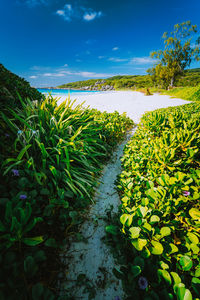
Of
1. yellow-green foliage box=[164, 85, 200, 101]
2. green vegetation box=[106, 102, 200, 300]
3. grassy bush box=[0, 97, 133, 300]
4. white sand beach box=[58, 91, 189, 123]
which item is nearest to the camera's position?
grassy bush box=[0, 97, 133, 300]

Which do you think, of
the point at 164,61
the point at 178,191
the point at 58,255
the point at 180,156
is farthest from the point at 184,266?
the point at 164,61

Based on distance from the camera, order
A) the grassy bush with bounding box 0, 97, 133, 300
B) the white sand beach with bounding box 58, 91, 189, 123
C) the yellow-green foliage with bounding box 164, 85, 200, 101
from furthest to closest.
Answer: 1. the yellow-green foliage with bounding box 164, 85, 200, 101
2. the white sand beach with bounding box 58, 91, 189, 123
3. the grassy bush with bounding box 0, 97, 133, 300

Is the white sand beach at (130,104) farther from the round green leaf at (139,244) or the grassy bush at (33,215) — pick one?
the round green leaf at (139,244)

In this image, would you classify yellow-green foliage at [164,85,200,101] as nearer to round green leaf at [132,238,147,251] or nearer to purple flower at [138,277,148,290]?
round green leaf at [132,238,147,251]

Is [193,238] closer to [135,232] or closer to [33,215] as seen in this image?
[135,232]

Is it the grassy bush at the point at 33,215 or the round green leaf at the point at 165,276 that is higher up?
the grassy bush at the point at 33,215

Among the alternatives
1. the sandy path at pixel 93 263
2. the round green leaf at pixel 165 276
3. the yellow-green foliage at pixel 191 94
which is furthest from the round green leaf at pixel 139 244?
the yellow-green foliage at pixel 191 94

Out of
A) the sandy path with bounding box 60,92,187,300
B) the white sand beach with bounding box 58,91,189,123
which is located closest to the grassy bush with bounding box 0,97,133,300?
the sandy path with bounding box 60,92,187,300

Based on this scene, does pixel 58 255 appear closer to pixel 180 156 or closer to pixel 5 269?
pixel 5 269

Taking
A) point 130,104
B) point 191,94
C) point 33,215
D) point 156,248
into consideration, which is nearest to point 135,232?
point 156,248

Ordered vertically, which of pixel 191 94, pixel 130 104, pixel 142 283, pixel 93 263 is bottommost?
pixel 93 263

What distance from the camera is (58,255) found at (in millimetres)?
1162

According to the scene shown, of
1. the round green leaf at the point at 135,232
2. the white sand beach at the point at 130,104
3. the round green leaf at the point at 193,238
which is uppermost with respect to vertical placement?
the white sand beach at the point at 130,104

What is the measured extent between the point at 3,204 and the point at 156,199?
1.42 m
